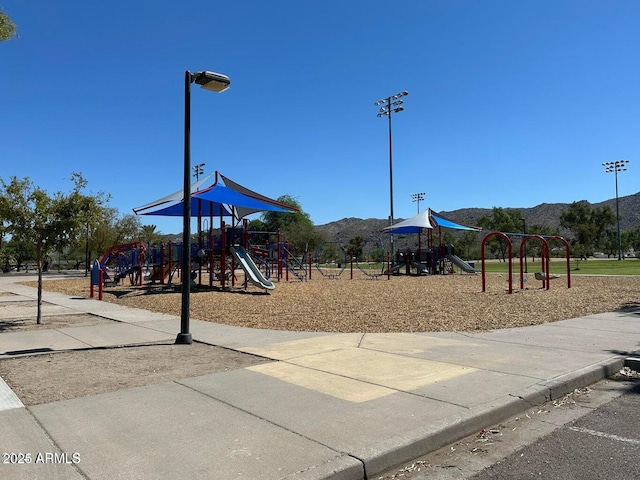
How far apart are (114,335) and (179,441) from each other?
6.37 meters

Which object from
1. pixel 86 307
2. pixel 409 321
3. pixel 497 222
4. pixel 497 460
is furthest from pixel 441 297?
pixel 497 222

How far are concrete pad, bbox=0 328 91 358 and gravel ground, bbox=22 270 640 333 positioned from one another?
3.42m

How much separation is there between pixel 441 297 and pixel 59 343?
1119cm

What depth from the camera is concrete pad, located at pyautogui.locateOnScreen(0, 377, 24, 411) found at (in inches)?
209

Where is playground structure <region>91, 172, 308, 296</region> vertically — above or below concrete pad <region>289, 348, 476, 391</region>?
above

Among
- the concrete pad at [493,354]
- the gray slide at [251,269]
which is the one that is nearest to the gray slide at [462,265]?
the gray slide at [251,269]

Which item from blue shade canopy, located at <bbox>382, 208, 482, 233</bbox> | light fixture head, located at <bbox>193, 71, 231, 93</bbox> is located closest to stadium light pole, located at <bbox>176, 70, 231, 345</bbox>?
light fixture head, located at <bbox>193, 71, 231, 93</bbox>

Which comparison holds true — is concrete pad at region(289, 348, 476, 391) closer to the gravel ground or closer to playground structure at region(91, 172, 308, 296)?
the gravel ground

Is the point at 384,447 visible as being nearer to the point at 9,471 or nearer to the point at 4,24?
the point at 9,471

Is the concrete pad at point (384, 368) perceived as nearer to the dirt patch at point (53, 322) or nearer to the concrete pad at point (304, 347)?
the concrete pad at point (304, 347)

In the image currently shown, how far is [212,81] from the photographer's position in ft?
29.0

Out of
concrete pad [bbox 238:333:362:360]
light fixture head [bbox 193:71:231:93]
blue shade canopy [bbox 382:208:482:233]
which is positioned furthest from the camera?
blue shade canopy [bbox 382:208:482:233]

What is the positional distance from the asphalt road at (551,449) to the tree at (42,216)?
9.55 meters

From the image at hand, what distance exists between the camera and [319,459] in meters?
3.95
